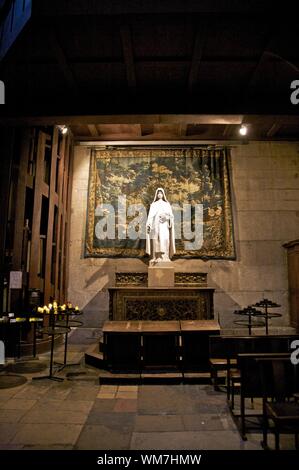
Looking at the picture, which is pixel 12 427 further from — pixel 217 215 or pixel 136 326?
pixel 217 215

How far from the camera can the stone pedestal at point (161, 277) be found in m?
7.41

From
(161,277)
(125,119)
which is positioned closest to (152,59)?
(125,119)

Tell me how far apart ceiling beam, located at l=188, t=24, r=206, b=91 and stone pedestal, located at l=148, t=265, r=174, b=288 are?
4.18 meters

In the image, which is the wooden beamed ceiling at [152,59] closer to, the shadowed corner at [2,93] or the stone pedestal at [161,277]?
the shadowed corner at [2,93]

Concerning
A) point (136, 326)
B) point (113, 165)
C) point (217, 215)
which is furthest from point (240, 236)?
point (136, 326)

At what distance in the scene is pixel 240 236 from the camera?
9273 mm

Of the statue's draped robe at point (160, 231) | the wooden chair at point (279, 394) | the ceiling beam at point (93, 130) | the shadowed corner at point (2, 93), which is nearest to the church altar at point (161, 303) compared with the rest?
the statue's draped robe at point (160, 231)

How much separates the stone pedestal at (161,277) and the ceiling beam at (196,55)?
418cm

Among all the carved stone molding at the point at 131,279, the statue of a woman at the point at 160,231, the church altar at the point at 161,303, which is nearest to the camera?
the church altar at the point at 161,303

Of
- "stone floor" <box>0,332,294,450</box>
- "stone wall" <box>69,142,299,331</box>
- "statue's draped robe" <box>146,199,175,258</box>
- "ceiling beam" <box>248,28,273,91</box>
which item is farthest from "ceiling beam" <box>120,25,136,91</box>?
"stone wall" <box>69,142,299,331</box>

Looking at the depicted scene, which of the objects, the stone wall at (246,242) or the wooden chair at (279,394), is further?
the stone wall at (246,242)

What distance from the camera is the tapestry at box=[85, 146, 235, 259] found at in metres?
9.13

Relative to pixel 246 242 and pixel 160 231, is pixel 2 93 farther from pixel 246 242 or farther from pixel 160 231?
pixel 246 242

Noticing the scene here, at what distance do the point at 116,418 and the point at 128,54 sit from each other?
3.81 meters
